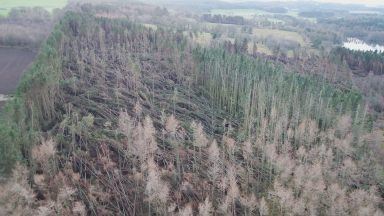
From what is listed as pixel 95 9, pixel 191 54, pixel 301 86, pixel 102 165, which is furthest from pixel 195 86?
pixel 95 9

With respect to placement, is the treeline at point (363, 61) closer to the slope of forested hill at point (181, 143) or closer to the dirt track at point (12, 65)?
the slope of forested hill at point (181, 143)

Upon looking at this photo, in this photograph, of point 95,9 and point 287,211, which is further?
point 95,9

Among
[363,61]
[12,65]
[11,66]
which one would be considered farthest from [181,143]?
[363,61]

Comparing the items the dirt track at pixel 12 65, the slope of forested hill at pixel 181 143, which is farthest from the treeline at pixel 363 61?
the dirt track at pixel 12 65

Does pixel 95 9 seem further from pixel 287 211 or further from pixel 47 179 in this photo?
pixel 287 211

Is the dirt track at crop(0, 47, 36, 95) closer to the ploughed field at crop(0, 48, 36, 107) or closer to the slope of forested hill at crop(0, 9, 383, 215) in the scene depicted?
the ploughed field at crop(0, 48, 36, 107)

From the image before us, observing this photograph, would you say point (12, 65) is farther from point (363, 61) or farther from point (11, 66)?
point (363, 61)

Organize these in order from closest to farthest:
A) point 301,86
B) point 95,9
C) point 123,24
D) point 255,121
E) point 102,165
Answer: point 102,165 < point 255,121 < point 301,86 < point 123,24 < point 95,9

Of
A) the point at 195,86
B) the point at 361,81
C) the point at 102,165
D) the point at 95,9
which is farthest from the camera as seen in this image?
the point at 95,9
